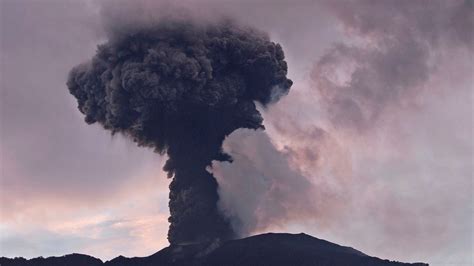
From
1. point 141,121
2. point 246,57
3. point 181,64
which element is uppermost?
point 246,57

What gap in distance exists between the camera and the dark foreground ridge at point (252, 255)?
67.4 metres

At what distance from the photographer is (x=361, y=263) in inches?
2859

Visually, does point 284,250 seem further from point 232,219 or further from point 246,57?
point 246,57

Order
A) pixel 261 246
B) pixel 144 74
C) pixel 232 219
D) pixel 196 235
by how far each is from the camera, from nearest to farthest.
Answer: pixel 144 74, pixel 196 235, pixel 232 219, pixel 261 246

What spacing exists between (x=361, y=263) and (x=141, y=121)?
34.2 metres

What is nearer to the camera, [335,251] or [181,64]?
[181,64]

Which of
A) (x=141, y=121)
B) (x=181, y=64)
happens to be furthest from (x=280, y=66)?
(x=141, y=121)

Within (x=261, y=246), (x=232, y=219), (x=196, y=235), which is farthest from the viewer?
(x=261, y=246)

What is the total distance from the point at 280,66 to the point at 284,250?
81.8ft

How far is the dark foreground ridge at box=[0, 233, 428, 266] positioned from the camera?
221 feet

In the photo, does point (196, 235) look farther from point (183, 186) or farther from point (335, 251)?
point (335, 251)

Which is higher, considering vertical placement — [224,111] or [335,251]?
[224,111]

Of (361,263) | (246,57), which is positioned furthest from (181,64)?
(361,263)

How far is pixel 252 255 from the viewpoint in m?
70.9
